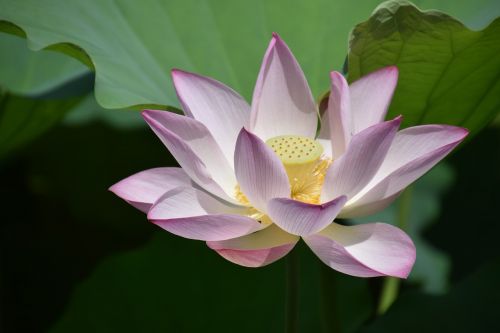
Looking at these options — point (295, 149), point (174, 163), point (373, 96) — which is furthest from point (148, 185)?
point (174, 163)

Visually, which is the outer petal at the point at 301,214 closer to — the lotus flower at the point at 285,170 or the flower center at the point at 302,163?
the lotus flower at the point at 285,170

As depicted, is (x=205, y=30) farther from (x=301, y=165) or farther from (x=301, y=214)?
(x=301, y=214)

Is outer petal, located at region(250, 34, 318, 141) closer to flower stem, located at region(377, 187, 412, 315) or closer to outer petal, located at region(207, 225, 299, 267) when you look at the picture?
outer petal, located at region(207, 225, 299, 267)

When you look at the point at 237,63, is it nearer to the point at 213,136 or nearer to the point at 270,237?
the point at 213,136

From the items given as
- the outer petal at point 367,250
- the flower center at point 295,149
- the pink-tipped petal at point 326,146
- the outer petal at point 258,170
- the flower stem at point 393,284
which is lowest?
the flower stem at point 393,284

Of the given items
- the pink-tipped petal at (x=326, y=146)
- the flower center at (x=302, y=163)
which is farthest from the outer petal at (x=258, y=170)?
the pink-tipped petal at (x=326, y=146)

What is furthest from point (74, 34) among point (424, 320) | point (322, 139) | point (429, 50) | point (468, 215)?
point (468, 215)
